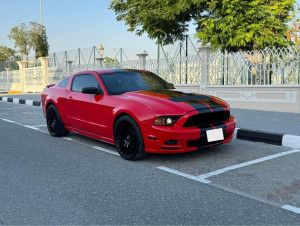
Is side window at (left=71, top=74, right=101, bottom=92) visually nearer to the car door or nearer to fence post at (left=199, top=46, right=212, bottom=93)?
the car door

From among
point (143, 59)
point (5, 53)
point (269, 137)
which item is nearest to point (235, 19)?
point (143, 59)

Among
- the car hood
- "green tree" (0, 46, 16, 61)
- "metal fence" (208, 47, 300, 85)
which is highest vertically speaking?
"green tree" (0, 46, 16, 61)

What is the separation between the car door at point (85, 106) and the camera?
566 centimetres

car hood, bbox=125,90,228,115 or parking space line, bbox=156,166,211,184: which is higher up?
car hood, bbox=125,90,228,115

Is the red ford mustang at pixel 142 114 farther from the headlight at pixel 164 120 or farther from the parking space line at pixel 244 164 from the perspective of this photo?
the parking space line at pixel 244 164

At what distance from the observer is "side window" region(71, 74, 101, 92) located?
6001 mm

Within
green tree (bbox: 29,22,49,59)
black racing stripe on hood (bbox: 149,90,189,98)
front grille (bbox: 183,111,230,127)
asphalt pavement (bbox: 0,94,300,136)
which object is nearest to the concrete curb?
asphalt pavement (bbox: 0,94,300,136)

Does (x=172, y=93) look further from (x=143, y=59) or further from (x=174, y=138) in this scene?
(x=143, y=59)

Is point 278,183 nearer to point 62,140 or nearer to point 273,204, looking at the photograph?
point 273,204

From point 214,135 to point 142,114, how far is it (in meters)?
1.07

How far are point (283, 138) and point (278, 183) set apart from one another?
237 cm

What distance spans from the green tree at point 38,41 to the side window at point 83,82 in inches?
1249

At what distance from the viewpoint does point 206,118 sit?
4.85 m

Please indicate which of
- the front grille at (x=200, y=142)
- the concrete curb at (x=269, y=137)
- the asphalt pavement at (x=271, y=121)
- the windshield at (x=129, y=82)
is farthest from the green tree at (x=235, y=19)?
the front grille at (x=200, y=142)
